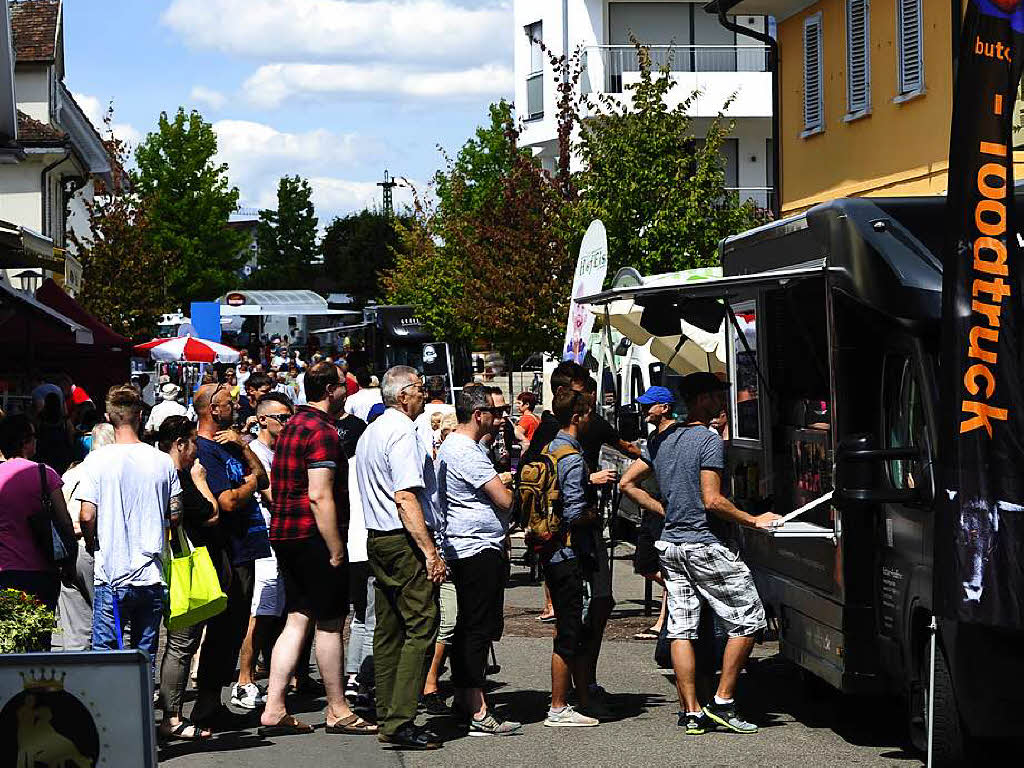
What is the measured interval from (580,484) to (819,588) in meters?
1.44

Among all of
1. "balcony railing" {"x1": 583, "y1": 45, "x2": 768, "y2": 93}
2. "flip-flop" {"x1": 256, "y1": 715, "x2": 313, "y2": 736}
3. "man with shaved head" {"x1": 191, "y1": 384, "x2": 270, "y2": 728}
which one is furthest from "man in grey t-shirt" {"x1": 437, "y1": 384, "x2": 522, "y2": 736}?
"balcony railing" {"x1": 583, "y1": 45, "x2": 768, "y2": 93}

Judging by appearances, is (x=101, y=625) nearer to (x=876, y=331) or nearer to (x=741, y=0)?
(x=876, y=331)

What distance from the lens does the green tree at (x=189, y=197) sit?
7038 cm

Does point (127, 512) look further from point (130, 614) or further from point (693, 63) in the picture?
point (693, 63)

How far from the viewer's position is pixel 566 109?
102 ft

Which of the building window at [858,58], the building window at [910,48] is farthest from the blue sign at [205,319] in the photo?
the building window at [910,48]

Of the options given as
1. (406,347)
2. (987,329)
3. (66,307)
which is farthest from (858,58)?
(406,347)

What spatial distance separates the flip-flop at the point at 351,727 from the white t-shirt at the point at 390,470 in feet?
3.88

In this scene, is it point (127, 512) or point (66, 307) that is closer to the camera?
point (127, 512)

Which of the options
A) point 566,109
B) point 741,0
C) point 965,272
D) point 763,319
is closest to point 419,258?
point 566,109

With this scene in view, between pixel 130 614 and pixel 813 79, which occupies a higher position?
pixel 813 79

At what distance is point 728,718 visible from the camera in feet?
30.5

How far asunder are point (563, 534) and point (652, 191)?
1665 centimetres

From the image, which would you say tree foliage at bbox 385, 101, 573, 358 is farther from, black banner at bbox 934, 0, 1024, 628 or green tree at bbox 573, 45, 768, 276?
black banner at bbox 934, 0, 1024, 628
